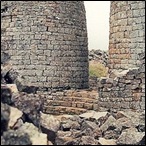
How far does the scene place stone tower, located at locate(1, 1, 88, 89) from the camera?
11234 mm

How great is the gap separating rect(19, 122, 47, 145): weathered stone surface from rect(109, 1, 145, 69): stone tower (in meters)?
5.54

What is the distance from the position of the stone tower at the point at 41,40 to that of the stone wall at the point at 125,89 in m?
1.88

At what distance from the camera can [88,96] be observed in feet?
37.2

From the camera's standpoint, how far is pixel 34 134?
5.05 m

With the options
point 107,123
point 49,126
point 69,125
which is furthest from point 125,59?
point 49,126

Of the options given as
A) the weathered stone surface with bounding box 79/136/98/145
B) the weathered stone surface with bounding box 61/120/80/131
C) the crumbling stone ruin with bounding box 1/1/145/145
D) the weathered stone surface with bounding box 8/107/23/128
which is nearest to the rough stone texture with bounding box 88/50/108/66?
the crumbling stone ruin with bounding box 1/1/145/145

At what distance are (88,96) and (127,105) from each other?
199 cm

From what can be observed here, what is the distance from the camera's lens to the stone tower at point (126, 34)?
10.2 meters

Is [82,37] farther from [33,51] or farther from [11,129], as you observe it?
[11,129]

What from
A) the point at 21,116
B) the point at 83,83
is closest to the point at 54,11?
the point at 83,83

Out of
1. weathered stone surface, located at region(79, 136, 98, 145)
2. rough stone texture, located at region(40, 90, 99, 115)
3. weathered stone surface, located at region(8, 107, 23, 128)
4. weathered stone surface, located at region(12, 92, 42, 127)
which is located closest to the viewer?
weathered stone surface, located at region(8, 107, 23, 128)

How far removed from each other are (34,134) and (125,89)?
4.91 meters

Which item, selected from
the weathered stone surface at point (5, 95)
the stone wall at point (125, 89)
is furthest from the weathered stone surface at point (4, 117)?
the stone wall at point (125, 89)

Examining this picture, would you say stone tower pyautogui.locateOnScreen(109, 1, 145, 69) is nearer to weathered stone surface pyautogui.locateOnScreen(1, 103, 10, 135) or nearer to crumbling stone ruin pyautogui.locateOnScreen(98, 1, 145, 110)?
crumbling stone ruin pyautogui.locateOnScreen(98, 1, 145, 110)
